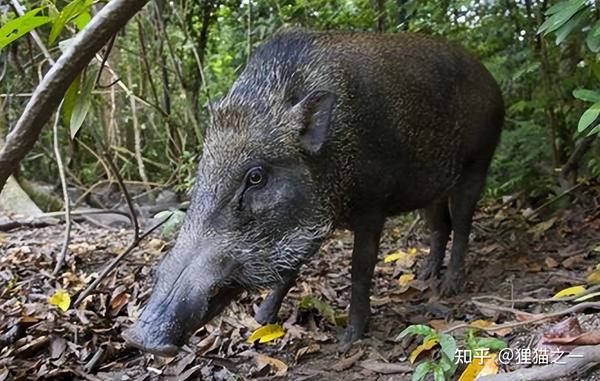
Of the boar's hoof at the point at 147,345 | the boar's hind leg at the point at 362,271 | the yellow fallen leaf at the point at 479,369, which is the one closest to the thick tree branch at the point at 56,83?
the boar's hoof at the point at 147,345

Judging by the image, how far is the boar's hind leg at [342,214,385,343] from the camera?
3.18m

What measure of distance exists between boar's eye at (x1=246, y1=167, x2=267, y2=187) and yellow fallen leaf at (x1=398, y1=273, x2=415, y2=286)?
150cm

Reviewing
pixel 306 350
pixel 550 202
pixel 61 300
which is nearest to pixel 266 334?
pixel 306 350

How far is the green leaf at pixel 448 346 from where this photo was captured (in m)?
2.31

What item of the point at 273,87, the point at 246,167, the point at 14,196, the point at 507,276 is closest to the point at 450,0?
the point at 507,276

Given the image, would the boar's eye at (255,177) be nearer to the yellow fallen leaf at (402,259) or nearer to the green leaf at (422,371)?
the green leaf at (422,371)

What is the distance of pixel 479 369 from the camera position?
2311 millimetres

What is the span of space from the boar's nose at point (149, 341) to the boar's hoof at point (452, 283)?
6.11 feet

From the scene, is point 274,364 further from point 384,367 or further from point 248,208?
point 248,208

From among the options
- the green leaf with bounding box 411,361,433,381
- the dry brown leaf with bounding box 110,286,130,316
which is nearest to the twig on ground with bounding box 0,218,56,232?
the dry brown leaf with bounding box 110,286,130,316

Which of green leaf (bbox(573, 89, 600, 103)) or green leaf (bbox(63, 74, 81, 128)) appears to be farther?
green leaf (bbox(573, 89, 600, 103))

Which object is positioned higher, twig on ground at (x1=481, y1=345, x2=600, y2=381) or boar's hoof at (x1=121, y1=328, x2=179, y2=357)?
boar's hoof at (x1=121, y1=328, x2=179, y2=357)

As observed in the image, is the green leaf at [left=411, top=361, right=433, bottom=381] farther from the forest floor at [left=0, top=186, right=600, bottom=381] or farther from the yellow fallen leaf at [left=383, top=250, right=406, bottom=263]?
the yellow fallen leaf at [left=383, top=250, right=406, bottom=263]

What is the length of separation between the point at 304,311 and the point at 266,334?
1.29 ft
